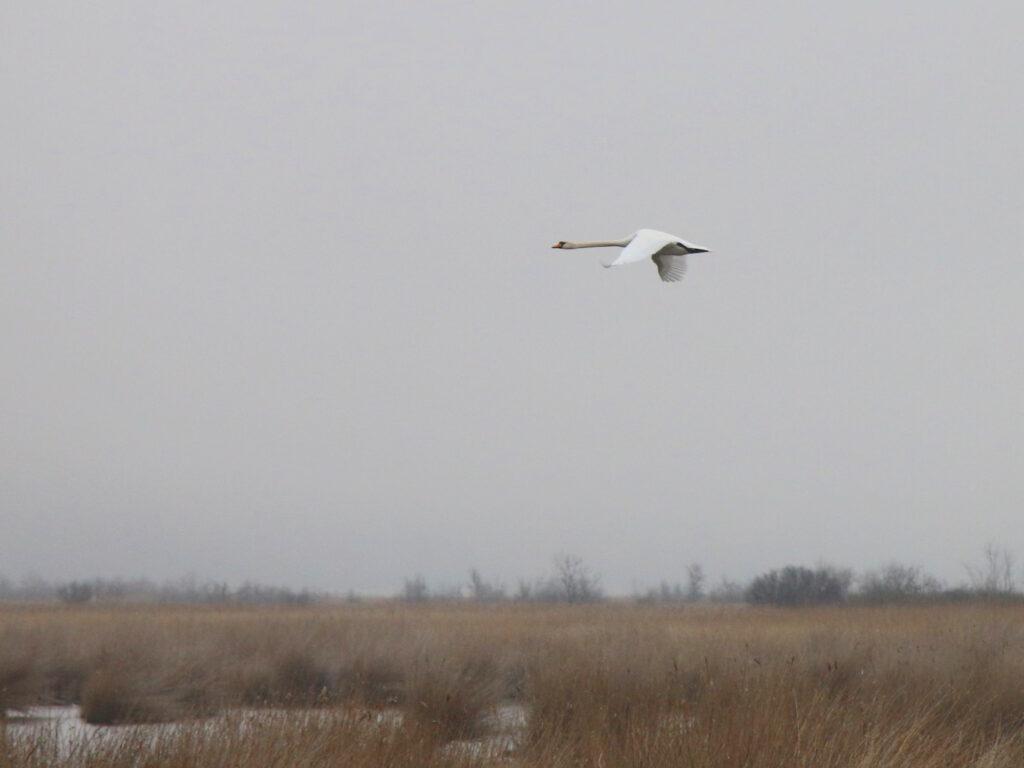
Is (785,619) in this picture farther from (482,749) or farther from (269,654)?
(482,749)

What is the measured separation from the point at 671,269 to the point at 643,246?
1836mm

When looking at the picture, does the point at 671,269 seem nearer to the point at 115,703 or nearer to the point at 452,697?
the point at 452,697

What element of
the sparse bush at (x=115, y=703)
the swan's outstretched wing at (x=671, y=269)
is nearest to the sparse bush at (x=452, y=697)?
the sparse bush at (x=115, y=703)

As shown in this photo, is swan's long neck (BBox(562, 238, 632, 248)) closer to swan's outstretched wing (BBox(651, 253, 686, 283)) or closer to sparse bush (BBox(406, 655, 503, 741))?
swan's outstretched wing (BBox(651, 253, 686, 283))

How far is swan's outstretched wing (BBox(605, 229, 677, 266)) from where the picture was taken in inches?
145

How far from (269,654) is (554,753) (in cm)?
609

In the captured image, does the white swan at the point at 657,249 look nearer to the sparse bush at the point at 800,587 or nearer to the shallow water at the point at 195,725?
the shallow water at the point at 195,725

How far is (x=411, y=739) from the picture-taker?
17.5 ft

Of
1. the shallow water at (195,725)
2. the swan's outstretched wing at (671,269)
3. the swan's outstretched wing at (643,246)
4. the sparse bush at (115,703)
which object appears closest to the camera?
the swan's outstretched wing at (643,246)

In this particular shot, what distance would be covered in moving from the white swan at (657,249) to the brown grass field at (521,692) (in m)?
2.24

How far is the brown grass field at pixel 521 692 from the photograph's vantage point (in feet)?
16.4

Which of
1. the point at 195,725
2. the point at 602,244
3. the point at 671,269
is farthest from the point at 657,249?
the point at 195,725

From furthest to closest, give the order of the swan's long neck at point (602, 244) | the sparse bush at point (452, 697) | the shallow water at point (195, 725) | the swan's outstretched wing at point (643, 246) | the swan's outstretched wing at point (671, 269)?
the sparse bush at point (452, 697) → the swan's outstretched wing at point (671, 269) → the shallow water at point (195, 725) → the swan's long neck at point (602, 244) → the swan's outstretched wing at point (643, 246)

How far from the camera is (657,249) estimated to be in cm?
395
